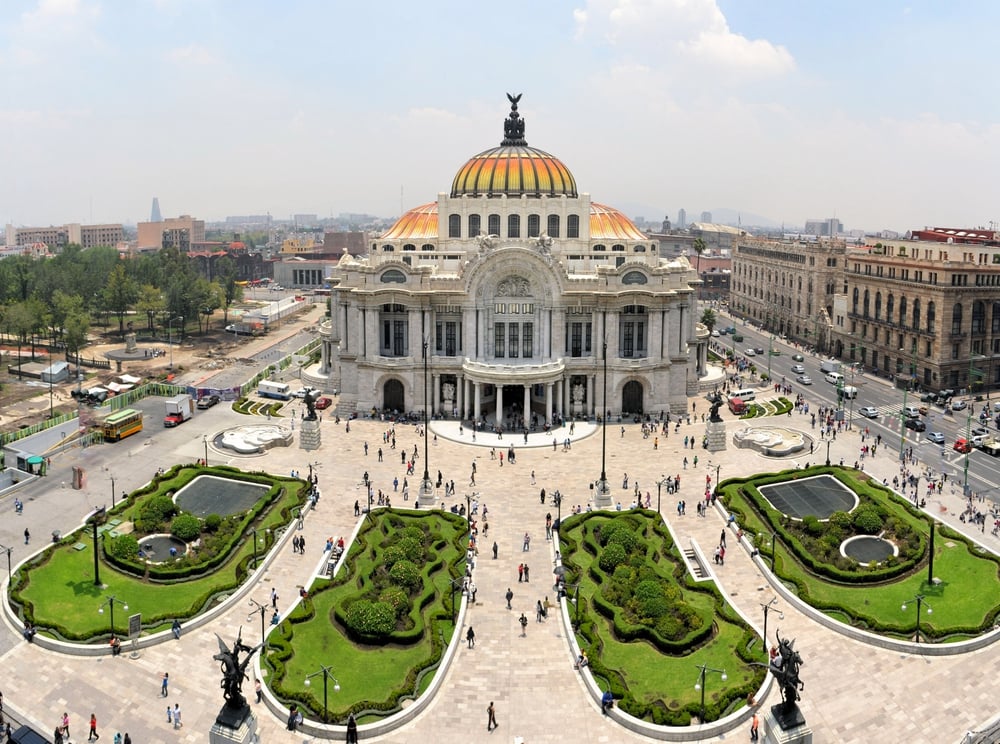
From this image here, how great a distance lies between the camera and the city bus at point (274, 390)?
9706 cm

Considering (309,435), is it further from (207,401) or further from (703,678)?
(703,678)

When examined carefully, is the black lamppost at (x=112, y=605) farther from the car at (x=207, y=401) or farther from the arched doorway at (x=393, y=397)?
the car at (x=207, y=401)

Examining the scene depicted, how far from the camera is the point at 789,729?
34.4 m

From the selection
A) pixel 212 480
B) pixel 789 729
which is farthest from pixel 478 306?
pixel 789 729

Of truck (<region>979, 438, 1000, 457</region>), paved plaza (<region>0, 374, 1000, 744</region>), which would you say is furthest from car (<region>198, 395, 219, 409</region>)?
truck (<region>979, 438, 1000, 457</region>)

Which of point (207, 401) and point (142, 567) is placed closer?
point (142, 567)

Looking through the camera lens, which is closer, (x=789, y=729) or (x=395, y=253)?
(x=789, y=729)

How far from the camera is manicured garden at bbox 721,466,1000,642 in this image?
45.9m

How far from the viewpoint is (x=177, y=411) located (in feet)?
285

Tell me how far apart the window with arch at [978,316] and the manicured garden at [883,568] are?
1894 inches

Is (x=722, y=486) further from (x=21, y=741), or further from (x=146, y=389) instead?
(x=146, y=389)

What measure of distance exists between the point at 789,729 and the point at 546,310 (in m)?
58.4

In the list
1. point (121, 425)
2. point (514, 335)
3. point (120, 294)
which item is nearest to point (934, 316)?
point (514, 335)

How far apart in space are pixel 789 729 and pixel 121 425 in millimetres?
67197
